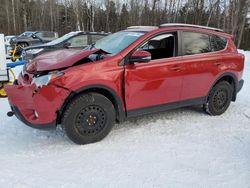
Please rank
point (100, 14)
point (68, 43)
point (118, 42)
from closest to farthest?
point (118, 42), point (68, 43), point (100, 14)

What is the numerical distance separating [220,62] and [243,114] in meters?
1.20

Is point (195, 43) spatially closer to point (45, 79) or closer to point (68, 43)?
point (45, 79)

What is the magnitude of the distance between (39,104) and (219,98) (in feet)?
11.3

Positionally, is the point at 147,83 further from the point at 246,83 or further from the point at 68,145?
the point at 246,83

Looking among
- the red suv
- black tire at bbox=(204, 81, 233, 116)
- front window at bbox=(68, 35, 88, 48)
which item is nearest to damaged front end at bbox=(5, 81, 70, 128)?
the red suv

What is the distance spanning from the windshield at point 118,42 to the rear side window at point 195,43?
84 centimetres

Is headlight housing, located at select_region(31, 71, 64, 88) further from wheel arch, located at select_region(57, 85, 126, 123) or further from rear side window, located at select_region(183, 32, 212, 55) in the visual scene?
rear side window, located at select_region(183, 32, 212, 55)

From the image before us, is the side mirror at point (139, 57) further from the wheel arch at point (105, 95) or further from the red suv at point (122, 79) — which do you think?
the wheel arch at point (105, 95)

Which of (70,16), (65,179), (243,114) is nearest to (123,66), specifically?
(65,179)

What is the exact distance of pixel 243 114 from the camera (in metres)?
5.40

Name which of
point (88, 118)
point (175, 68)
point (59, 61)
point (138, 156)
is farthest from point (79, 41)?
point (138, 156)

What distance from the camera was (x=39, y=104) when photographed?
363 centimetres

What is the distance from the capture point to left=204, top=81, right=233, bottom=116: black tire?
5211mm

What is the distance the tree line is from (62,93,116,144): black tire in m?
30.2
